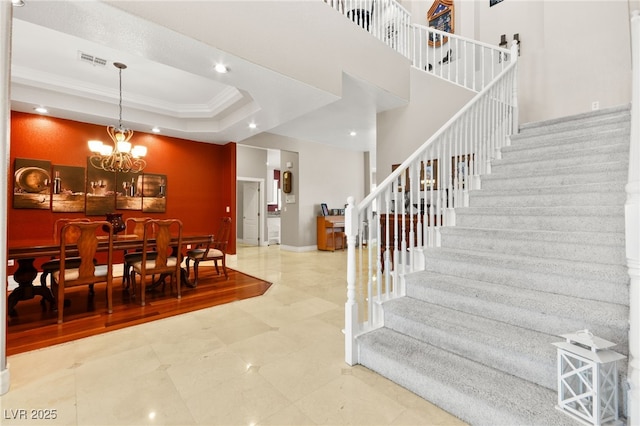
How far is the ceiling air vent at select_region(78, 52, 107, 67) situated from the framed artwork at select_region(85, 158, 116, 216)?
82.2 inches

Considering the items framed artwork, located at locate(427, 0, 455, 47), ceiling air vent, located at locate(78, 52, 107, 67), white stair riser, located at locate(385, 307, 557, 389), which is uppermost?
framed artwork, located at locate(427, 0, 455, 47)

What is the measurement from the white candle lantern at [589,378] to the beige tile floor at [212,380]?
0.57 m

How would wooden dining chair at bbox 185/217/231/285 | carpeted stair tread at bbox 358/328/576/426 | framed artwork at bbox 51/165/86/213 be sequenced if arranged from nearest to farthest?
1. carpeted stair tread at bbox 358/328/576/426
2. wooden dining chair at bbox 185/217/231/285
3. framed artwork at bbox 51/165/86/213

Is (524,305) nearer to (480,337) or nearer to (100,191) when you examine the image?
(480,337)

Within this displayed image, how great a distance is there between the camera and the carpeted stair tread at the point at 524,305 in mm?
1578

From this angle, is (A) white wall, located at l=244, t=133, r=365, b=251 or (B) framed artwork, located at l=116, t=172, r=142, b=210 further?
(A) white wall, located at l=244, t=133, r=365, b=251

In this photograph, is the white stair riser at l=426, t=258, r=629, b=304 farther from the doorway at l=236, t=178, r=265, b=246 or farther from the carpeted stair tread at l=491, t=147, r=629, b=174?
the doorway at l=236, t=178, r=265, b=246

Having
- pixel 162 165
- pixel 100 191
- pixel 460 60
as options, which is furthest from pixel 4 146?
pixel 460 60

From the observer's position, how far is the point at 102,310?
10.8ft

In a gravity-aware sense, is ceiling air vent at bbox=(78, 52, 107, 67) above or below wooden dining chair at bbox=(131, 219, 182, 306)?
above

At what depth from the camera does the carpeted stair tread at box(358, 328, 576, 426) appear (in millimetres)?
1371

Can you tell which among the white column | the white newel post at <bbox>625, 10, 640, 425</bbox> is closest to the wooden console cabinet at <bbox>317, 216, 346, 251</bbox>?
the white column

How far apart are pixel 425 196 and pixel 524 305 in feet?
4.05

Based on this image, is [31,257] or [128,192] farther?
[128,192]
